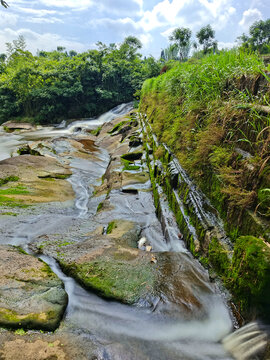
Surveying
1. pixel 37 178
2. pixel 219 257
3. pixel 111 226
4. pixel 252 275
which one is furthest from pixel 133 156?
pixel 252 275

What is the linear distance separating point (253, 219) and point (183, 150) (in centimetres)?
282

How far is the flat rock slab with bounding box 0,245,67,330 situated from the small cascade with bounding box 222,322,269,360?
1542 millimetres

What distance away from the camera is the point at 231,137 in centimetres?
344

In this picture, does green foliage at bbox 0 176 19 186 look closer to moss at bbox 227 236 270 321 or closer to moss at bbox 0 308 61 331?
moss at bbox 0 308 61 331

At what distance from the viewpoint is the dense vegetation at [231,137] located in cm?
256

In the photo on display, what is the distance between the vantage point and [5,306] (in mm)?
2125

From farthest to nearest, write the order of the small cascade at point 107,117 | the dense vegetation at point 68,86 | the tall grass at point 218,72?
the dense vegetation at point 68,86 < the small cascade at point 107,117 < the tall grass at point 218,72

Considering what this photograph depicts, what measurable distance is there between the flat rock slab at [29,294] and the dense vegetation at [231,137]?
205 cm

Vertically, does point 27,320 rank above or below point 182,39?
below

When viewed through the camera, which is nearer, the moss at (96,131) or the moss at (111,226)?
the moss at (111,226)

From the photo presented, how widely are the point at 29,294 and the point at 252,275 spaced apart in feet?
6.97

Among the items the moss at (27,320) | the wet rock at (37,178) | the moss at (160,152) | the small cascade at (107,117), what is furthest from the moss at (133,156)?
the small cascade at (107,117)

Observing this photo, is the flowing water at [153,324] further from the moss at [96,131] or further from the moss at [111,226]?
the moss at [96,131]

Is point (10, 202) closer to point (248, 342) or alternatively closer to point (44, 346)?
point (44, 346)
